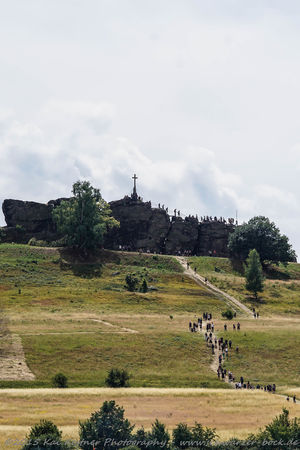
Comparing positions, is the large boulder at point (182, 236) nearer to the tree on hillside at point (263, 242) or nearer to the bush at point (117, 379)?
the tree on hillside at point (263, 242)

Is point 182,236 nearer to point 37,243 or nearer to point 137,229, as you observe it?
point 137,229

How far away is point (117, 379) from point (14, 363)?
12502 mm

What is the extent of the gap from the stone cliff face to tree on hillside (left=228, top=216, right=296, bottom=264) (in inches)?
496

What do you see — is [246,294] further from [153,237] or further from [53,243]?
[53,243]

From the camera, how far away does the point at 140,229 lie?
5768 inches

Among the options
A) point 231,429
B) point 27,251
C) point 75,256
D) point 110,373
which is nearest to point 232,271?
point 75,256

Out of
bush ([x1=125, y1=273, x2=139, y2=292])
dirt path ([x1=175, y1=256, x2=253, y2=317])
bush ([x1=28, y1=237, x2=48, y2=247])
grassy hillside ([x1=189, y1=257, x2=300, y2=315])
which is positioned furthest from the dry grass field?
bush ([x1=28, y1=237, x2=48, y2=247])

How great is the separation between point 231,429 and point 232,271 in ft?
307

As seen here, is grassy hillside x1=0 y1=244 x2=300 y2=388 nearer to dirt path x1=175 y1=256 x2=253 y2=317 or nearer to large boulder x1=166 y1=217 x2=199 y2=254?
dirt path x1=175 y1=256 x2=253 y2=317

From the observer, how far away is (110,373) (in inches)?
2026

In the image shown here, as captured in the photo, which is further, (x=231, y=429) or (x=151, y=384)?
(x=151, y=384)

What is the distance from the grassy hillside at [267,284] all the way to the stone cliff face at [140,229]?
1367 cm

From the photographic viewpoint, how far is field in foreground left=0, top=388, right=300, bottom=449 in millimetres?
37250

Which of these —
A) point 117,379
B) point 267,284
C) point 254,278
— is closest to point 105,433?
point 117,379
